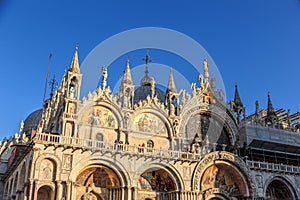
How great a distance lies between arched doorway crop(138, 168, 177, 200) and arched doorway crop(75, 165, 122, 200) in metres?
2.21

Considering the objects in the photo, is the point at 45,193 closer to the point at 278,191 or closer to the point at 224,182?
the point at 224,182

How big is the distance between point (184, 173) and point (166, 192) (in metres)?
2.09

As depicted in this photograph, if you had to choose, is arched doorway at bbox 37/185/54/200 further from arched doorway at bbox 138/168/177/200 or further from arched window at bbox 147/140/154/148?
arched window at bbox 147/140/154/148

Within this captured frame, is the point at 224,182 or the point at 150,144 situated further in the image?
the point at 150,144

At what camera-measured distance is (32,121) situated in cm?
4706

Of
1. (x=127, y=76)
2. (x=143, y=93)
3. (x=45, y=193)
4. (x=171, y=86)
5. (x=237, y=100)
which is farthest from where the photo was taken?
(x=143, y=93)

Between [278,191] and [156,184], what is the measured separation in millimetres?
12316

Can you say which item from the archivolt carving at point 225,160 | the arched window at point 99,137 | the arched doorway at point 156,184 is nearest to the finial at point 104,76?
the arched window at point 99,137

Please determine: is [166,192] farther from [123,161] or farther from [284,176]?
[284,176]

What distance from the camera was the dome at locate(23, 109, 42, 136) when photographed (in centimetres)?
4566

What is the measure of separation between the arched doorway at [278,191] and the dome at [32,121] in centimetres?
2928

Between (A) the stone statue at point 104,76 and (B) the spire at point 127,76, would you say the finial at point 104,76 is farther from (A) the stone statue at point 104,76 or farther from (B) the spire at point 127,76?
(B) the spire at point 127,76

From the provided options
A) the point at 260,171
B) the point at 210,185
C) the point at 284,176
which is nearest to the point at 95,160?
the point at 210,185

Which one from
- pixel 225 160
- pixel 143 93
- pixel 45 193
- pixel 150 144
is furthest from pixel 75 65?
pixel 225 160
